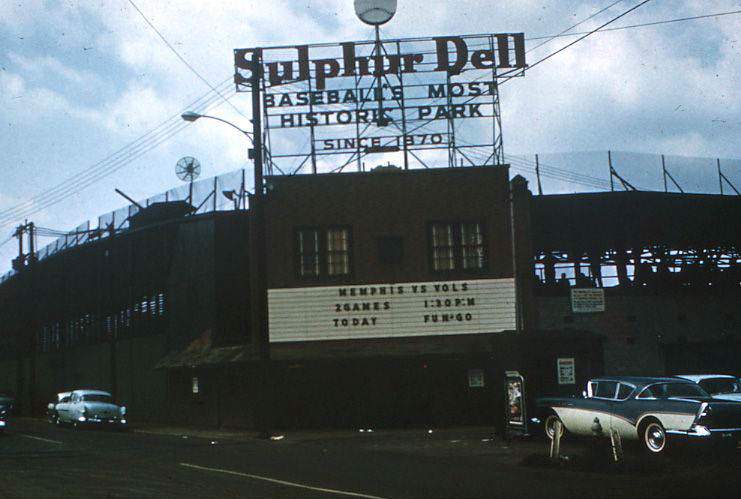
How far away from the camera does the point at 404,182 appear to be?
27719 mm

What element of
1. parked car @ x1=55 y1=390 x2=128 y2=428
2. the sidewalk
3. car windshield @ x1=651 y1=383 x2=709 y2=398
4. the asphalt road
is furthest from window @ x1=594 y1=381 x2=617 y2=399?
parked car @ x1=55 y1=390 x2=128 y2=428

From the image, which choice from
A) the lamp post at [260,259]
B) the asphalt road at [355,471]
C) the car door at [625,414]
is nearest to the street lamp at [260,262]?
the lamp post at [260,259]

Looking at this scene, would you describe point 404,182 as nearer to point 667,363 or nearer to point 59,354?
point 667,363

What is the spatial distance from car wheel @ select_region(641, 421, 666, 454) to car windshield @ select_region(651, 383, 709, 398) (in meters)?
0.89

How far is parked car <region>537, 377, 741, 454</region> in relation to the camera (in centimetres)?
1499

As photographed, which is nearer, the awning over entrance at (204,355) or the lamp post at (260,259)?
the lamp post at (260,259)

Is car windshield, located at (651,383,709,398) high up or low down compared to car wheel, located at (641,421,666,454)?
up

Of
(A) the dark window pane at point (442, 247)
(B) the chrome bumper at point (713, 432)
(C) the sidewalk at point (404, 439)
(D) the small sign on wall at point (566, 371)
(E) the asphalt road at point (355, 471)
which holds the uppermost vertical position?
(A) the dark window pane at point (442, 247)

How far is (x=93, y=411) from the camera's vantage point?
30.6 m

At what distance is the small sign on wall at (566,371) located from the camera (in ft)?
66.1

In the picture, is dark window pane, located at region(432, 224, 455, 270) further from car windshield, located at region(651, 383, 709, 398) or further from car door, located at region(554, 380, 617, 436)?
car windshield, located at region(651, 383, 709, 398)

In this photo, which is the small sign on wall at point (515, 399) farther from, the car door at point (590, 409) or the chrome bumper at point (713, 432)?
the chrome bumper at point (713, 432)

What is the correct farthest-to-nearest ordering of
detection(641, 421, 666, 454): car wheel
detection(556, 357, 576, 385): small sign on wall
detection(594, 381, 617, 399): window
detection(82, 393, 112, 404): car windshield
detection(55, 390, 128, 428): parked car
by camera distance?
1. detection(82, 393, 112, 404): car windshield
2. detection(55, 390, 128, 428): parked car
3. detection(556, 357, 576, 385): small sign on wall
4. detection(594, 381, 617, 399): window
5. detection(641, 421, 666, 454): car wheel

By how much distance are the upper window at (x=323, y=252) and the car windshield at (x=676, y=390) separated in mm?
12582
